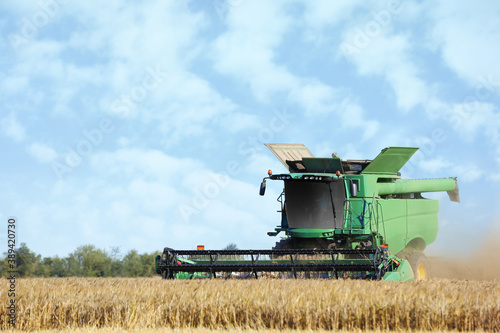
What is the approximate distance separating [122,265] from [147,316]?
2547 cm

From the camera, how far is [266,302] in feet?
25.0

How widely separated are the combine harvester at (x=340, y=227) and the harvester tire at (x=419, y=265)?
2 cm

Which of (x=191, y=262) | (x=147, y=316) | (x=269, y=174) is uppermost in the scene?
(x=269, y=174)

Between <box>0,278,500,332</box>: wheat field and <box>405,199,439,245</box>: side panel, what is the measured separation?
5783mm

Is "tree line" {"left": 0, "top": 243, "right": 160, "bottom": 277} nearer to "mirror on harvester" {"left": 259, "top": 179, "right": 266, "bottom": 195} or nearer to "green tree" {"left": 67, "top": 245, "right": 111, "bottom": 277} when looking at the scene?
"green tree" {"left": 67, "top": 245, "right": 111, "bottom": 277}

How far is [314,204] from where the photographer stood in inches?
478

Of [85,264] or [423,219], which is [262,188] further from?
[85,264]

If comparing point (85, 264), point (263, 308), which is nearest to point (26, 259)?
point (85, 264)

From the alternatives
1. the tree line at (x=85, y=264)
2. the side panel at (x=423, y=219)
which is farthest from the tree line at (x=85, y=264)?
the side panel at (x=423, y=219)

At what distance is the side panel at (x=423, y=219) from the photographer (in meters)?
14.0

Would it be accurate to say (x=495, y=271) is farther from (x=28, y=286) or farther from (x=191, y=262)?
(x=28, y=286)

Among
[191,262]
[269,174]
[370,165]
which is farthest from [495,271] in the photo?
[191,262]

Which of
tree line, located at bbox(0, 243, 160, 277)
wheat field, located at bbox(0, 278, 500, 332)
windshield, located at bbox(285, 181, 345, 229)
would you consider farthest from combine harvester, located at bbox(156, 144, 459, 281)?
tree line, located at bbox(0, 243, 160, 277)

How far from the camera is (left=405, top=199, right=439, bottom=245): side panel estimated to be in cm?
1398
